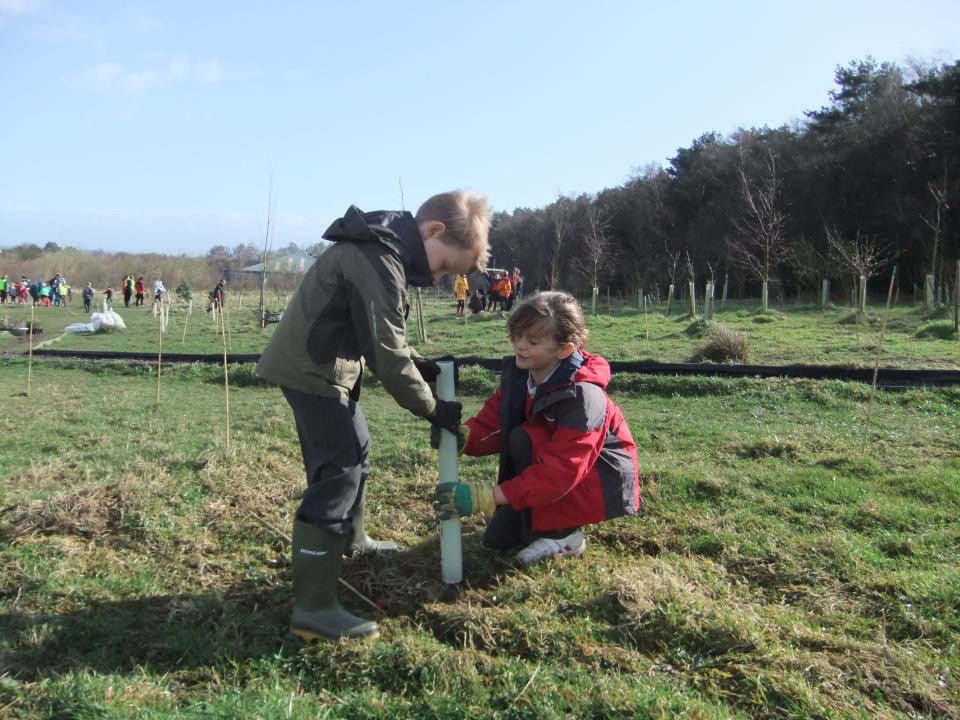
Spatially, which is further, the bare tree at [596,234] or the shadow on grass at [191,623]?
the bare tree at [596,234]

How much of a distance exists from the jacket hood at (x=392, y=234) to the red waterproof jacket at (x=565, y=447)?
0.88 m

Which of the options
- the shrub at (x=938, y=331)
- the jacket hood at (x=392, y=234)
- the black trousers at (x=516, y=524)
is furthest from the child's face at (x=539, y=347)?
the shrub at (x=938, y=331)

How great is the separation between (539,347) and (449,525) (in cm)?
93

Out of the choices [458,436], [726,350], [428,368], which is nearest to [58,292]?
[726,350]

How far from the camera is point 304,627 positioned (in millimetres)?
3023

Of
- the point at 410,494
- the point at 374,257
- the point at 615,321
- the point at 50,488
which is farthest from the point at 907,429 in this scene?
the point at 615,321

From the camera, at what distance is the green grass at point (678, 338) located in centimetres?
1312

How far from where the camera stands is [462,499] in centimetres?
328

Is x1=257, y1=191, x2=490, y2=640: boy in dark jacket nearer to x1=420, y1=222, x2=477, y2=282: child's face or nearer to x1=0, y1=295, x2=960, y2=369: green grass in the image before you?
x1=420, y1=222, x2=477, y2=282: child's face

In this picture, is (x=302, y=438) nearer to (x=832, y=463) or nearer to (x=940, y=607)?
(x=940, y=607)

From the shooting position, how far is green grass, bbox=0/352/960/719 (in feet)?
8.52

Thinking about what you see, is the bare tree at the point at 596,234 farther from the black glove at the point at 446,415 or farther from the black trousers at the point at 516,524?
the black glove at the point at 446,415

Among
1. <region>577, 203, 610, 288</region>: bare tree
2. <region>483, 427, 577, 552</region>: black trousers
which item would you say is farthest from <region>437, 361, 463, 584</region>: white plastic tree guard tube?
<region>577, 203, 610, 288</region>: bare tree

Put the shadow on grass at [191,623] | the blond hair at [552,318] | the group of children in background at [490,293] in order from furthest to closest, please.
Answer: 1. the group of children in background at [490,293]
2. the blond hair at [552,318]
3. the shadow on grass at [191,623]
